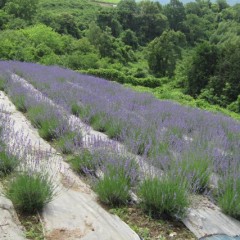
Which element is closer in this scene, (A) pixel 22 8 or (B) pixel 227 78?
(B) pixel 227 78

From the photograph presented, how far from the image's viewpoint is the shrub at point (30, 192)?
9.39 ft

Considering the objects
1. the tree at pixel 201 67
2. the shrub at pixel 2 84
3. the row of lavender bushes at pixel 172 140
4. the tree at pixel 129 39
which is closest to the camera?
the row of lavender bushes at pixel 172 140

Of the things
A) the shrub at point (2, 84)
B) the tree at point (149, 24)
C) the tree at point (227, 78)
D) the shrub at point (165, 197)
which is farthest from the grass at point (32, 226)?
the tree at point (149, 24)

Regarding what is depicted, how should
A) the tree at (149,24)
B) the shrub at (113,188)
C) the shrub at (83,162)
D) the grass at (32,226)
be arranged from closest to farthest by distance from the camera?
the grass at (32,226) → the shrub at (113,188) → the shrub at (83,162) → the tree at (149,24)

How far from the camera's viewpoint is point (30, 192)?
2.86 meters

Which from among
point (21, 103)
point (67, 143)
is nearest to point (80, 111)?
point (21, 103)

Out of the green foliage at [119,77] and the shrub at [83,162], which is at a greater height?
the shrub at [83,162]

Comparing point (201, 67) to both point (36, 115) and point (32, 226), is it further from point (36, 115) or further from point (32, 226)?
point (32, 226)

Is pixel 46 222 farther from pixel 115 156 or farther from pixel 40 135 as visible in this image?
pixel 40 135

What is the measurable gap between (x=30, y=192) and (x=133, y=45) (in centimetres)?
6396

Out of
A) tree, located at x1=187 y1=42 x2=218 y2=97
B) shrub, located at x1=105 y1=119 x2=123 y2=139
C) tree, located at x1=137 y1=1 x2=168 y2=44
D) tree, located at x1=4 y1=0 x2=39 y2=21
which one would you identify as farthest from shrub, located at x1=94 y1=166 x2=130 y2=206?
tree, located at x1=137 y1=1 x2=168 y2=44

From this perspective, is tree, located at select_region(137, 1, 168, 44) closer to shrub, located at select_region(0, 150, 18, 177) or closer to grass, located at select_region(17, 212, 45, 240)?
shrub, located at select_region(0, 150, 18, 177)

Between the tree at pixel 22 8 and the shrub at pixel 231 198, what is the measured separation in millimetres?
48852

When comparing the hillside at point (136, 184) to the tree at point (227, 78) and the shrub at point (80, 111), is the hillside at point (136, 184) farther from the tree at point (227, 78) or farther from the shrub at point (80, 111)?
the tree at point (227, 78)
